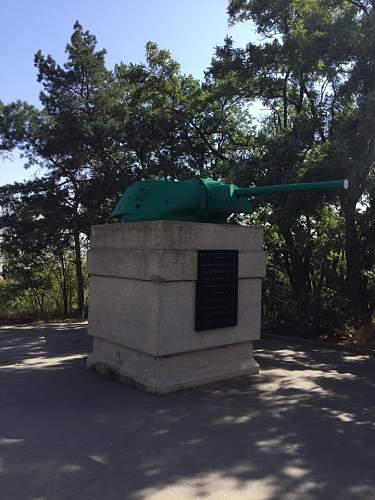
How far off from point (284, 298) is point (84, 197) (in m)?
6.55

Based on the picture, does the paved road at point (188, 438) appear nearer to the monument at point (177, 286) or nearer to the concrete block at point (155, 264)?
the monument at point (177, 286)

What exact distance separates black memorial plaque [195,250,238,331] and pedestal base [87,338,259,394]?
36 centimetres

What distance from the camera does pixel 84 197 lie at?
557 inches

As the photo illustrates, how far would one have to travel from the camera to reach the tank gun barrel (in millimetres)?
4903

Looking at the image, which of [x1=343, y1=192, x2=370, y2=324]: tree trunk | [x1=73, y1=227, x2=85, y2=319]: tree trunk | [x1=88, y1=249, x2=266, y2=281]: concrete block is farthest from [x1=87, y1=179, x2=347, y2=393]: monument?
[x1=73, y1=227, x2=85, y2=319]: tree trunk

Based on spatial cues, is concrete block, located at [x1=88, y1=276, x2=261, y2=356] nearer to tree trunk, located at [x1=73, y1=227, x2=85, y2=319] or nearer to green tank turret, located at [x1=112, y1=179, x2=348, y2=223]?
green tank turret, located at [x1=112, y1=179, x2=348, y2=223]

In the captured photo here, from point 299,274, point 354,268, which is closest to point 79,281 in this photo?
point 299,274

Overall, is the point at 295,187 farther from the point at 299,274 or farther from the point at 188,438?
the point at 299,274

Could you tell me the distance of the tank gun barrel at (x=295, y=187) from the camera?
193 inches

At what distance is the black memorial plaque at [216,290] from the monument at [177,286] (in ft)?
0.04

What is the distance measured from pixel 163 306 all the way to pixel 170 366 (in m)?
0.69

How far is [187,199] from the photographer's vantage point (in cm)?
552

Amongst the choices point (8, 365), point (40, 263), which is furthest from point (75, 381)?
point (40, 263)

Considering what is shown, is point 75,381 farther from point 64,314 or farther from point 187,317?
point 64,314
